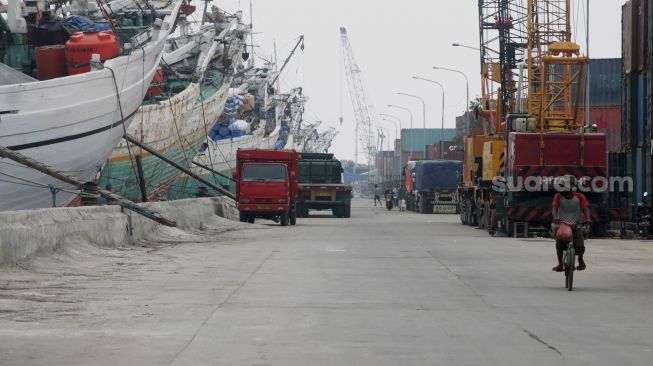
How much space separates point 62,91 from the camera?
32.5 metres

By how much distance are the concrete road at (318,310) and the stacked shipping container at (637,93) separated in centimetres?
1381

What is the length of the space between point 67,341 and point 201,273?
29.8 feet

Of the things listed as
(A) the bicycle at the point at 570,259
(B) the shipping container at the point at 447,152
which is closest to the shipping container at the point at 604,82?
(B) the shipping container at the point at 447,152

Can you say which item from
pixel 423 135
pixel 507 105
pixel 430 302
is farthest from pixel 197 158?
pixel 423 135

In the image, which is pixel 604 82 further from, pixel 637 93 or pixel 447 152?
pixel 447 152

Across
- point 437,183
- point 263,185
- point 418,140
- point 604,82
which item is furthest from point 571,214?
point 418,140

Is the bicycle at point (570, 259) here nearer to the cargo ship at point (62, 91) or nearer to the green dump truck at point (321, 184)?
the cargo ship at point (62, 91)

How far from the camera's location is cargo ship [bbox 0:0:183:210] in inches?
1185

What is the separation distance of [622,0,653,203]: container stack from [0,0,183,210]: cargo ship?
16.6 metres

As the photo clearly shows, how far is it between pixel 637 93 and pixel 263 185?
46.4ft

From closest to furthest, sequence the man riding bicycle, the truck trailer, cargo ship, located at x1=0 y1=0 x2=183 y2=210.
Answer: the man riding bicycle → cargo ship, located at x1=0 y1=0 x2=183 y2=210 → the truck trailer

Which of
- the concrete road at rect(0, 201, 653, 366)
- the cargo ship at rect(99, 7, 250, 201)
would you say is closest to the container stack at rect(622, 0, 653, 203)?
the concrete road at rect(0, 201, 653, 366)

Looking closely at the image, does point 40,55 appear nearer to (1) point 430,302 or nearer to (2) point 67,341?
(1) point 430,302

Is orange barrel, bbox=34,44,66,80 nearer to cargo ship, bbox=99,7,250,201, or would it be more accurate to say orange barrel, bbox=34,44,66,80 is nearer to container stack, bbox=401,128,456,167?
cargo ship, bbox=99,7,250,201
